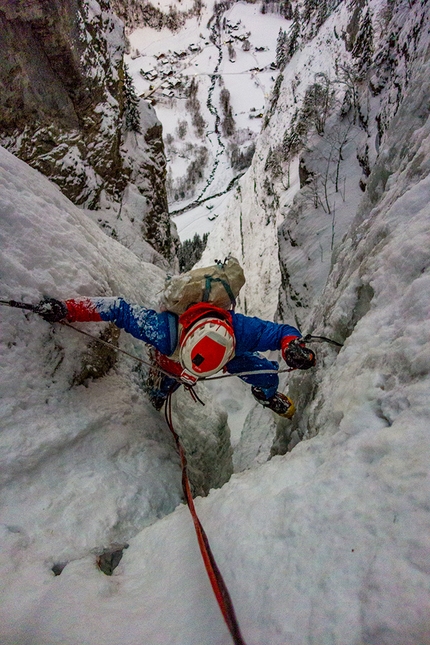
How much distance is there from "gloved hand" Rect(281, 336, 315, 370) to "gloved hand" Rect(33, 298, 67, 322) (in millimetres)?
1454

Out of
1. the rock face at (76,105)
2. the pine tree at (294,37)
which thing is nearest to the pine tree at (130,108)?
the rock face at (76,105)

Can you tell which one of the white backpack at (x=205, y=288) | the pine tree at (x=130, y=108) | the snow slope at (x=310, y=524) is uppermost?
the pine tree at (x=130, y=108)

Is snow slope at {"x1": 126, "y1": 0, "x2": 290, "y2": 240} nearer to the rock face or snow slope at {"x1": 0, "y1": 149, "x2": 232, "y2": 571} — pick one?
the rock face

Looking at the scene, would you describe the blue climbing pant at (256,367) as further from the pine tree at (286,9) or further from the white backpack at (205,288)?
the pine tree at (286,9)

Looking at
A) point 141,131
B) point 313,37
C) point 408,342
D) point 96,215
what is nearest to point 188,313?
point 408,342

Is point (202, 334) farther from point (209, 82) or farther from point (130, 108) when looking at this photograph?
point (209, 82)

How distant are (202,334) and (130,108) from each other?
9008 mm

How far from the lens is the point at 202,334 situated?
6.73 feet

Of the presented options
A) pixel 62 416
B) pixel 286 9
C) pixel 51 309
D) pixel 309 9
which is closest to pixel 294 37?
pixel 309 9

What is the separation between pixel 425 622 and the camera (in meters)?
0.67

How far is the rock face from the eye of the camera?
5.90 m

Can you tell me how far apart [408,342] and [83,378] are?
2001 millimetres

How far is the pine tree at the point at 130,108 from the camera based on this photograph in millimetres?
8508

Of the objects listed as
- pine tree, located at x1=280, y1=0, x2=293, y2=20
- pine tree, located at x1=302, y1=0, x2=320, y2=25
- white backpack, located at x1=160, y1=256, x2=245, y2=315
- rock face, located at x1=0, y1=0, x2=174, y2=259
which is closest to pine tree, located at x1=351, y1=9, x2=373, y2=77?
rock face, located at x1=0, y1=0, x2=174, y2=259
